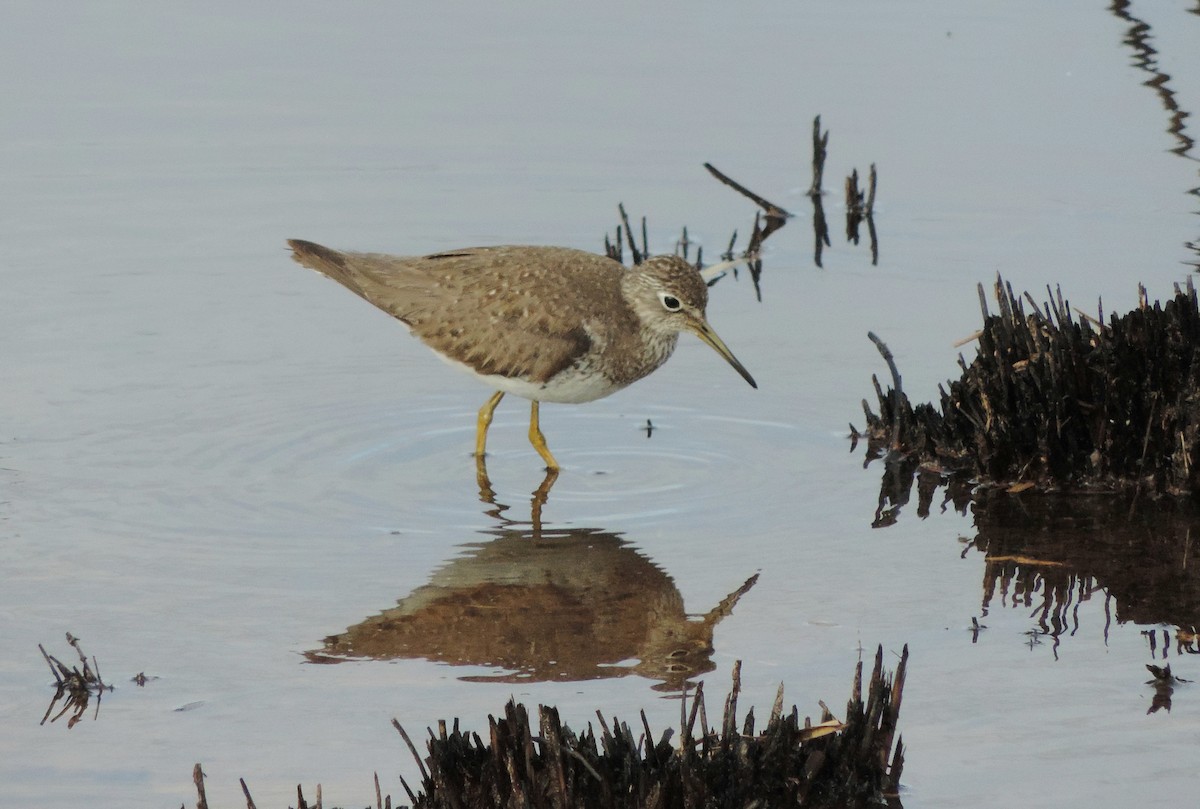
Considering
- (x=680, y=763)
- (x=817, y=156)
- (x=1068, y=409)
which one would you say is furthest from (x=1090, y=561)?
(x=817, y=156)

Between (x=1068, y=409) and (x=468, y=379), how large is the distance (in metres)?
3.54

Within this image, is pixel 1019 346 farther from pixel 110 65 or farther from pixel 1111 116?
pixel 110 65

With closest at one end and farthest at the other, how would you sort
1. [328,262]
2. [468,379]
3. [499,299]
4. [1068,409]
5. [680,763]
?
[680,763] < [1068,409] < [499,299] < [328,262] < [468,379]

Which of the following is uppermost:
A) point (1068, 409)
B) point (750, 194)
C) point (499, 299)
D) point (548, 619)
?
point (750, 194)

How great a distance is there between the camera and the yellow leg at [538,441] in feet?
28.8

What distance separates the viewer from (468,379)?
10188 millimetres

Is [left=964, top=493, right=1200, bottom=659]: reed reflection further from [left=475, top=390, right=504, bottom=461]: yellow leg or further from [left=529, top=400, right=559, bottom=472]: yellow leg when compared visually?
[left=475, top=390, right=504, bottom=461]: yellow leg

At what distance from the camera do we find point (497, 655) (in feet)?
21.6

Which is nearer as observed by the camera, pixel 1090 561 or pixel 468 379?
pixel 1090 561

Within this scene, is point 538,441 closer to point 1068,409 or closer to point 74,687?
point 1068,409

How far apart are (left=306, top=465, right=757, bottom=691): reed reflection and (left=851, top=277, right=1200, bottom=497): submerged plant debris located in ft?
5.38

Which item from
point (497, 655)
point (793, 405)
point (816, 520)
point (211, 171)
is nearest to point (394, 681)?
point (497, 655)

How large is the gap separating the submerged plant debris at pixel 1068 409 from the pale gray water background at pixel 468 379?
419 mm

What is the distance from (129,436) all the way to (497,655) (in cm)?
306
